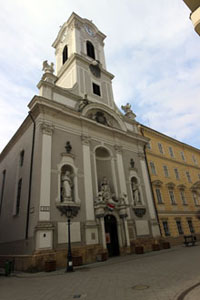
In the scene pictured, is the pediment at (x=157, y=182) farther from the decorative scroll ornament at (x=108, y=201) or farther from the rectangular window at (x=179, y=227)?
the decorative scroll ornament at (x=108, y=201)

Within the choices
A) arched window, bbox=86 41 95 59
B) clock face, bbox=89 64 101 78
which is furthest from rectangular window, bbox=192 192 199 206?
arched window, bbox=86 41 95 59

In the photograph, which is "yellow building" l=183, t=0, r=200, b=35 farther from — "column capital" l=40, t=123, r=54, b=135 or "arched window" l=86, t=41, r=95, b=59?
"arched window" l=86, t=41, r=95, b=59

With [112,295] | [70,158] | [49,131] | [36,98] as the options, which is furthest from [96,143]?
[112,295]

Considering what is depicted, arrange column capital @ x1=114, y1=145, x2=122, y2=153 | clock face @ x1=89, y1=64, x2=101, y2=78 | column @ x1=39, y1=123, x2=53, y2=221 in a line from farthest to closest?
clock face @ x1=89, y1=64, x2=101, y2=78 < column capital @ x1=114, y1=145, x2=122, y2=153 < column @ x1=39, y1=123, x2=53, y2=221

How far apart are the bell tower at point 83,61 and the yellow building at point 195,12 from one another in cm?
1762

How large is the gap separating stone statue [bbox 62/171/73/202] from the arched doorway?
4.07 m

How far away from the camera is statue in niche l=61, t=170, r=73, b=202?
15.0 metres

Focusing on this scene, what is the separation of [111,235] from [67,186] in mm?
6033

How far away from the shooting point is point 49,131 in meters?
16.2

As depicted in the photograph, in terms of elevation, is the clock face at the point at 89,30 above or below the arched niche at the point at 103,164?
above

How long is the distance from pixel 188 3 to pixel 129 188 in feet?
57.1

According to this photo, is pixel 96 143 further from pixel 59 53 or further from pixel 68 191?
pixel 59 53

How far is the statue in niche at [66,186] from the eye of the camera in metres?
15.0

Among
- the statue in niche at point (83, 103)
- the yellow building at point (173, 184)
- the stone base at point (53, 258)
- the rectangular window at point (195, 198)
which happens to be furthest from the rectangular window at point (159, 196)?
the statue in niche at point (83, 103)
